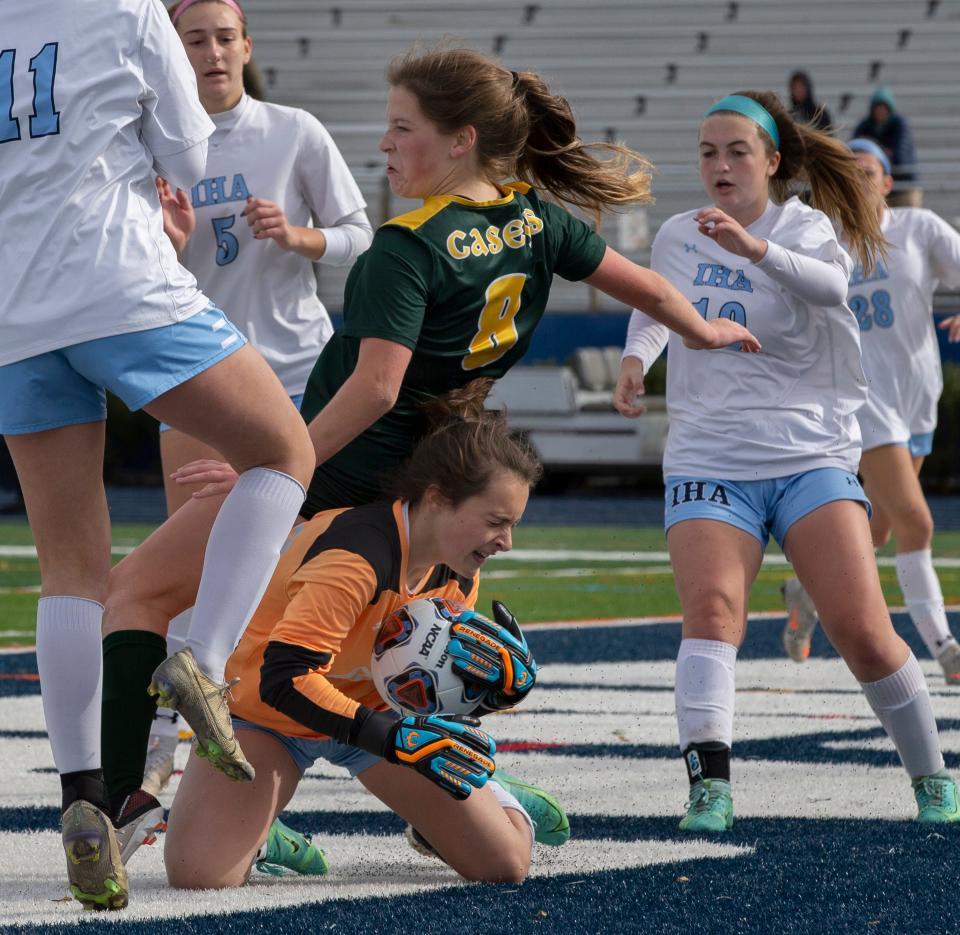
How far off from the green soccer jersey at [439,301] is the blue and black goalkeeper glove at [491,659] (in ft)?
1.37

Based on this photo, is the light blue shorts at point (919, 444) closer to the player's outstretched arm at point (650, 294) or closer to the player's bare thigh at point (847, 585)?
the player's bare thigh at point (847, 585)

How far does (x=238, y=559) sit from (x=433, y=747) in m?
0.50

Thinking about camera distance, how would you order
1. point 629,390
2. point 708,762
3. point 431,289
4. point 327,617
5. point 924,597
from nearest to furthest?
point 327,617 → point 431,289 → point 708,762 → point 629,390 → point 924,597

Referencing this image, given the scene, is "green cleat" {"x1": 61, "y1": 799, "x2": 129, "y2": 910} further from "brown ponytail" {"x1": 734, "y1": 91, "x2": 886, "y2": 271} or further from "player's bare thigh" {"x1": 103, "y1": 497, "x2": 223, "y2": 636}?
"brown ponytail" {"x1": 734, "y1": 91, "x2": 886, "y2": 271}

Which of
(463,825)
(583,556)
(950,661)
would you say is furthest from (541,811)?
(583,556)

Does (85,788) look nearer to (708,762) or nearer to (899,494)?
(708,762)

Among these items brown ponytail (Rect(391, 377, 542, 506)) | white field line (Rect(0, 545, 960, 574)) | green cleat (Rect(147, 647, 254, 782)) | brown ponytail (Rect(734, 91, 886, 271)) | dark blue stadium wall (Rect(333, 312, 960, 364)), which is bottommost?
dark blue stadium wall (Rect(333, 312, 960, 364))

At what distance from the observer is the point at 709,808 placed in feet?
13.7

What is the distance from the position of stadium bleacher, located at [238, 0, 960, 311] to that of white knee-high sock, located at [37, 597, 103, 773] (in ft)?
62.5

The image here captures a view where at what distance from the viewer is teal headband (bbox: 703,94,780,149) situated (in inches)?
187

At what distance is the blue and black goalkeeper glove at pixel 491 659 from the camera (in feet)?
11.9

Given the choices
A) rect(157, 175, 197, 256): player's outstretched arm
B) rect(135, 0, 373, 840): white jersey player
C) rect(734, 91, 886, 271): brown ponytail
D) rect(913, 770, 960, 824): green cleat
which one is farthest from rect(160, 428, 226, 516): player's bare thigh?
rect(913, 770, 960, 824): green cleat

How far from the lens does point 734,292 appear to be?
4.68m

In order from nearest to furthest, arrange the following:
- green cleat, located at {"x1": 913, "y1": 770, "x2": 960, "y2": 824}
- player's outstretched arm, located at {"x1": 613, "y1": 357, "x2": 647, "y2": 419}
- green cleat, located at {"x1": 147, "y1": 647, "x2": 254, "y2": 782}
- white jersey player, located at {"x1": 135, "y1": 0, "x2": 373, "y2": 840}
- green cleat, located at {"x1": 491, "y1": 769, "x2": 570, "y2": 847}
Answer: green cleat, located at {"x1": 147, "y1": 647, "x2": 254, "y2": 782} → green cleat, located at {"x1": 491, "y1": 769, "x2": 570, "y2": 847} → green cleat, located at {"x1": 913, "y1": 770, "x2": 960, "y2": 824} → player's outstretched arm, located at {"x1": 613, "y1": 357, "x2": 647, "y2": 419} → white jersey player, located at {"x1": 135, "y1": 0, "x2": 373, "y2": 840}
